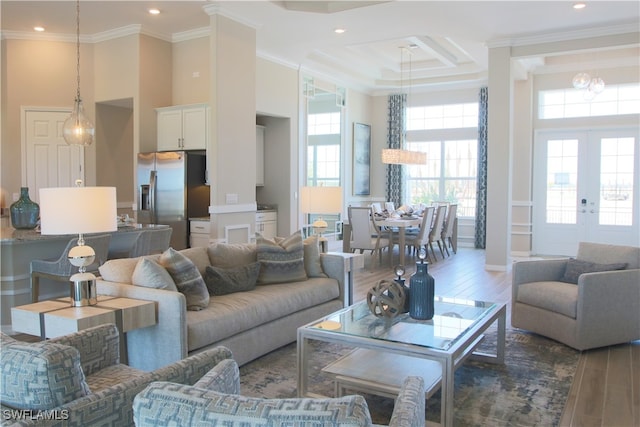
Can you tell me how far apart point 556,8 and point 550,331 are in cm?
412

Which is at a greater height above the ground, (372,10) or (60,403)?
(372,10)

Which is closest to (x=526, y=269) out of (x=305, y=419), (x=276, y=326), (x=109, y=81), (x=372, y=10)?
(x=276, y=326)

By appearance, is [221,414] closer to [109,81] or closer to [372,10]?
[372,10]

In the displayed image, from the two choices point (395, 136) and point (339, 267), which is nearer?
point (339, 267)

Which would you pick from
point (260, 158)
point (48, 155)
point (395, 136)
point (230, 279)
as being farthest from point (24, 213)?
point (395, 136)

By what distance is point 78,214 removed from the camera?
302 centimetres

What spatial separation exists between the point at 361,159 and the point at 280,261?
23.9 feet

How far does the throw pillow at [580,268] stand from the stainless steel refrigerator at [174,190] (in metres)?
4.52

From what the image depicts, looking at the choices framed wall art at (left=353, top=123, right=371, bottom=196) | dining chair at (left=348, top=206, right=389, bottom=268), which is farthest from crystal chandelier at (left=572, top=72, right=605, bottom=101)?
framed wall art at (left=353, top=123, right=371, bottom=196)

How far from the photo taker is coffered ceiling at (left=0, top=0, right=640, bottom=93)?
6204 mm

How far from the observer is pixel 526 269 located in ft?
15.3

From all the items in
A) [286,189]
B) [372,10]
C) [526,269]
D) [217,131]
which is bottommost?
[526,269]

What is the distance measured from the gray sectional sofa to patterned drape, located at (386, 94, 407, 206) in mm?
6984

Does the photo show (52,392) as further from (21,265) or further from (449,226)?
(449,226)
